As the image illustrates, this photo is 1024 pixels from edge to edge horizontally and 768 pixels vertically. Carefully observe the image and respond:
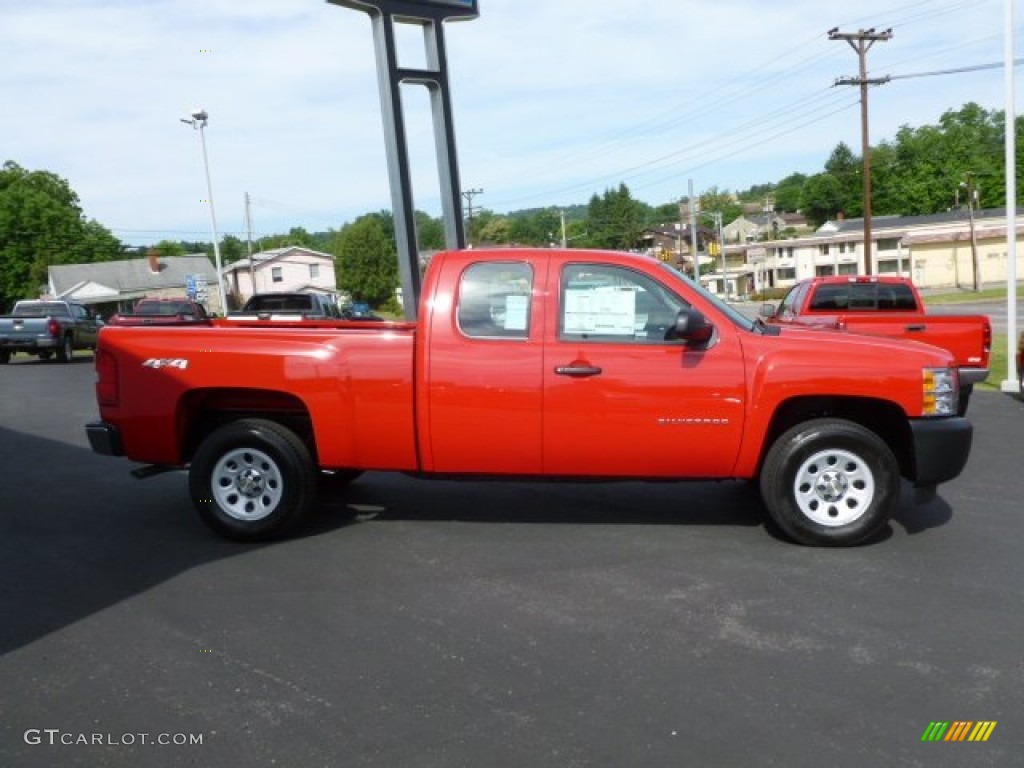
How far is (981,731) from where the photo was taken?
136 inches

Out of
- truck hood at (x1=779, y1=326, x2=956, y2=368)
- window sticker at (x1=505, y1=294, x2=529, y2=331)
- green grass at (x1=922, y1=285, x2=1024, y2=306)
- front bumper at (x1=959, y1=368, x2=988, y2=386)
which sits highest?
window sticker at (x1=505, y1=294, x2=529, y2=331)

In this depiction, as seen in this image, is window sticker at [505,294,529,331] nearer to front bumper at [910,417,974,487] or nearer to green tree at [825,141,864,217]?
front bumper at [910,417,974,487]

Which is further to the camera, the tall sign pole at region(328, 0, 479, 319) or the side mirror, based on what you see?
the tall sign pole at region(328, 0, 479, 319)

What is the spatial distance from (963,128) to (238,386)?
131m

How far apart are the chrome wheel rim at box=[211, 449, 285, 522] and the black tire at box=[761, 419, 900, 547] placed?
316 centimetres

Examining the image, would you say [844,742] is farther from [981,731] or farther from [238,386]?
[238,386]

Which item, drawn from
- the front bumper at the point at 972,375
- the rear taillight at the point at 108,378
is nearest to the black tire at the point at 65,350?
the rear taillight at the point at 108,378

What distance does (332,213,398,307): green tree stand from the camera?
100938 mm

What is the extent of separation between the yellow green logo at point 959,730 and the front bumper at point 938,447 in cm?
239

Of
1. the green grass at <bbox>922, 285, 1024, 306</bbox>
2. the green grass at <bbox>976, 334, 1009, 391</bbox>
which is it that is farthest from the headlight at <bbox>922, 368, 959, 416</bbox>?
the green grass at <bbox>922, 285, 1024, 306</bbox>

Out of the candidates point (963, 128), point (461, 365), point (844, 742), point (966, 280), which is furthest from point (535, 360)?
point (963, 128)

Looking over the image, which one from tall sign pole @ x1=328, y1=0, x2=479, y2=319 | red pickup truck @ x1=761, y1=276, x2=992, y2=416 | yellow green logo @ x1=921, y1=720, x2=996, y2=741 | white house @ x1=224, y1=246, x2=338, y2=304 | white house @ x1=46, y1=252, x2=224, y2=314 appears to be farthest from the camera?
Result: white house @ x1=224, y1=246, x2=338, y2=304

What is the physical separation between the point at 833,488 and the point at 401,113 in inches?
334

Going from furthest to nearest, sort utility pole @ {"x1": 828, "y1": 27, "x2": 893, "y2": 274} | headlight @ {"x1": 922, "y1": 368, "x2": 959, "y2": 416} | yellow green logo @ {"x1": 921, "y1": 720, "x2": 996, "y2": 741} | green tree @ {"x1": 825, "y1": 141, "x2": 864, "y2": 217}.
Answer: green tree @ {"x1": 825, "y1": 141, "x2": 864, "y2": 217}, utility pole @ {"x1": 828, "y1": 27, "x2": 893, "y2": 274}, headlight @ {"x1": 922, "y1": 368, "x2": 959, "y2": 416}, yellow green logo @ {"x1": 921, "y1": 720, "x2": 996, "y2": 741}
